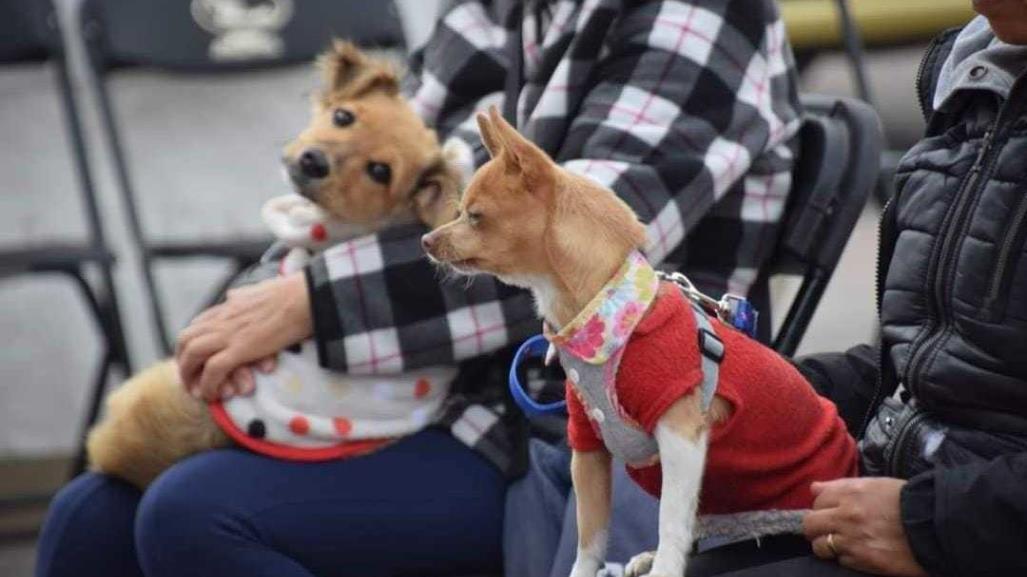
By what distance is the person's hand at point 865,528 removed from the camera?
1.35 meters

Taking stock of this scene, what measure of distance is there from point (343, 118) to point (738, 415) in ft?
2.58

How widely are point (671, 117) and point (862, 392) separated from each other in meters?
0.40

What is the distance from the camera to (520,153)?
132 centimetres

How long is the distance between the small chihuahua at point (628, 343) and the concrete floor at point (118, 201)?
7.33ft

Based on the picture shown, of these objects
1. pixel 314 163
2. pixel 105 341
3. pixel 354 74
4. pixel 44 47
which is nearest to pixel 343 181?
pixel 314 163

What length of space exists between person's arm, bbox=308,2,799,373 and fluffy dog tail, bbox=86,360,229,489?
7.4 inches

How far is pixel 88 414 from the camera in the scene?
3.25 metres

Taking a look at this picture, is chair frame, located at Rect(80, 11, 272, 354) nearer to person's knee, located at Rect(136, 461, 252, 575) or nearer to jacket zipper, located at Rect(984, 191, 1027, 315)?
person's knee, located at Rect(136, 461, 252, 575)

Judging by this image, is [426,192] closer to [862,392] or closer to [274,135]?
[862,392]

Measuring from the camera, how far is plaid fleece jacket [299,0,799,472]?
1865mm

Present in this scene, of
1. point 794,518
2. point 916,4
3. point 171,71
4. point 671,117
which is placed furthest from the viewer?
point 916,4

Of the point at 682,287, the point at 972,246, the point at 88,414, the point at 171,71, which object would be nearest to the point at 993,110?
the point at 972,246

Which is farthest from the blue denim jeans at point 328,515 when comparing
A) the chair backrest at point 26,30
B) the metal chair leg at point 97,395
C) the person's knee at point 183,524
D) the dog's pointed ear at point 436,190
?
the chair backrest at point 26,30

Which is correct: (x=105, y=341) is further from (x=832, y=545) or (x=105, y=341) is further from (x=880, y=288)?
(x=832, y=545)
